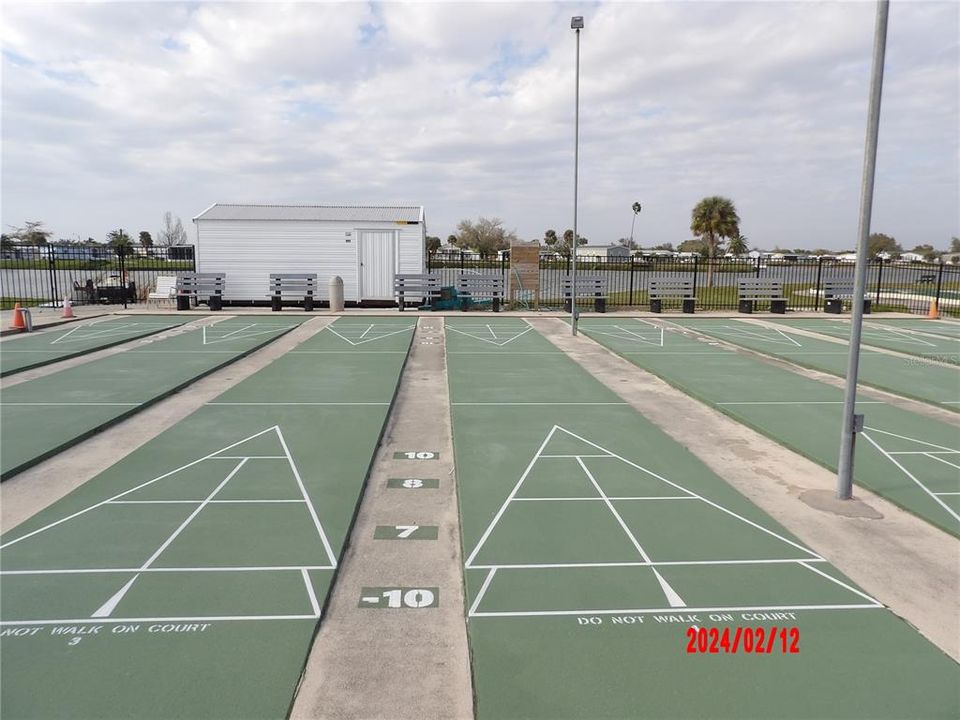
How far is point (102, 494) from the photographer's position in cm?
662

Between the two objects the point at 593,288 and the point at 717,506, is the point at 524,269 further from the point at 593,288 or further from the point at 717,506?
the point at 717,506

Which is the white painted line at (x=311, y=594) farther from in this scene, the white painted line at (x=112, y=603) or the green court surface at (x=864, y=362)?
the green court surface at (x=864, y=362)

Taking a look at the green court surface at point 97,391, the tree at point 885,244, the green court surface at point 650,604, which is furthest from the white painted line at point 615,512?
the tree at point 885,244

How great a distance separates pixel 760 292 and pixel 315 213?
17666 millimetres

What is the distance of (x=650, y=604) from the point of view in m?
4.64

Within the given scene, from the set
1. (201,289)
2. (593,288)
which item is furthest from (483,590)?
(201,289)

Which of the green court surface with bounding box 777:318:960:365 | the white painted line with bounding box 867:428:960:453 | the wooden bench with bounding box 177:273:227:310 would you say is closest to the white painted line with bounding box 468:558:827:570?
the white painted line with bounding box 867:428:960:453

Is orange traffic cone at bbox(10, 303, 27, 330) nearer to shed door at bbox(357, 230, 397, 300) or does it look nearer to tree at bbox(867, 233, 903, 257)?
shed door at bbox(357, 230, 397, 300)

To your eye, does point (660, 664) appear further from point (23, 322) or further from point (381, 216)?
point (381, 216)

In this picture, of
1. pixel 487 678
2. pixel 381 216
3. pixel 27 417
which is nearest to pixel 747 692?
pixel 487 678

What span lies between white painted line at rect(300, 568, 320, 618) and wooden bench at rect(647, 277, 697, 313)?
73.5ft

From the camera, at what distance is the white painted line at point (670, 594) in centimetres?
465

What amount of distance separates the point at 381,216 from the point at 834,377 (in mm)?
17946
